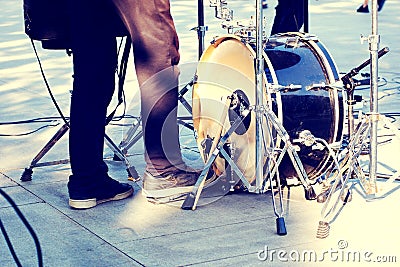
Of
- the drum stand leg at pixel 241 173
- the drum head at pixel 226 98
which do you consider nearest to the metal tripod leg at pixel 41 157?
the drum head at pixel 226 98

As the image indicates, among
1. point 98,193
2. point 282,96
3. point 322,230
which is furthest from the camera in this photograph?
point 98,193

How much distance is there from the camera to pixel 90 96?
4.02 meters

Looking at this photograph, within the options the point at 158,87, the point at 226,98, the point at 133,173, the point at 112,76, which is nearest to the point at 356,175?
the point at 226,98

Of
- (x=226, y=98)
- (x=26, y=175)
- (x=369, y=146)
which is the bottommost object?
(x=26, y=175)

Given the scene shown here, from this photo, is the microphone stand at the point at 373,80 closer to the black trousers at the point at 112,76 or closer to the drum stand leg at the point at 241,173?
the drum stand leg at the point at 241,173

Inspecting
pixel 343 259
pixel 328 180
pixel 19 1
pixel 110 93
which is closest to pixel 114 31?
pixel 110 93

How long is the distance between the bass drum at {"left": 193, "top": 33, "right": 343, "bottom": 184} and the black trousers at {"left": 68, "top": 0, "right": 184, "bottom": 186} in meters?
0.29

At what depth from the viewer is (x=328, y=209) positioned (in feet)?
12.7

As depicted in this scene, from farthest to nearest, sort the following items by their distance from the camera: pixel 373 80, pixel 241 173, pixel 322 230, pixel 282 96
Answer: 1. pixel 241 173
2. pixel 282 96
3. pixel 373 80
4. pixel 322 230

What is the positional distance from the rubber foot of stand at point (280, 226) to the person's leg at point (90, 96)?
2.98 feet

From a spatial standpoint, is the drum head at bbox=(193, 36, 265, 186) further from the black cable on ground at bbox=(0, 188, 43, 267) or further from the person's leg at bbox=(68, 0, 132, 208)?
the black cable on ground at bbox=(0, 188, 43, 267)

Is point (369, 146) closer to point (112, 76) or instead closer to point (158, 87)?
point (158, 87)

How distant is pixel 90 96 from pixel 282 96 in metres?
0.91

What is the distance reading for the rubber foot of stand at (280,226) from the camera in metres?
3.58
